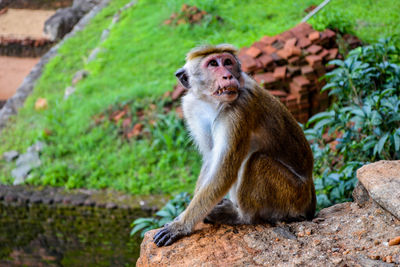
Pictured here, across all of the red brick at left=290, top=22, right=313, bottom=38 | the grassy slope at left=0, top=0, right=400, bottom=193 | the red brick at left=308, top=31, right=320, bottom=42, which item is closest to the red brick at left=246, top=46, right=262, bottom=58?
the red brick at left=290, top=22, right=313, bottom=38

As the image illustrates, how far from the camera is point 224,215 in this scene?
3586 mm

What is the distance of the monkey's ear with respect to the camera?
3.75 m

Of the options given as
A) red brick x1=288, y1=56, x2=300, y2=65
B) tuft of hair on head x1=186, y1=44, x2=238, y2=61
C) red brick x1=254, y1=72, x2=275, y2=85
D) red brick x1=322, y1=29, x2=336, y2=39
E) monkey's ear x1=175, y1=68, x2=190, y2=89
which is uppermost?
tuft of hair on head x1=186, y1=44, x2=238, y2=61

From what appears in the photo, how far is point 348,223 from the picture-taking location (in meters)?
3.25

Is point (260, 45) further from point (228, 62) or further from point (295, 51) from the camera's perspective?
point (228, 62)

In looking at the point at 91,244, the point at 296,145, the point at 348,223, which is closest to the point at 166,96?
the point at 91,244

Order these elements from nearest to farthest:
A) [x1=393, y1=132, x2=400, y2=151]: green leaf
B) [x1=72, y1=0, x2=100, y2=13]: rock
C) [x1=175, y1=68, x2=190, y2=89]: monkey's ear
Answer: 1. [x1=175, y1=68, x2=190, y2=89]: monkey's ear
2. [x1=393, y1=132, x2=400, y2=151]: green leaf
3. [x1=72, y1=0, x2=100, y2=13]: rock

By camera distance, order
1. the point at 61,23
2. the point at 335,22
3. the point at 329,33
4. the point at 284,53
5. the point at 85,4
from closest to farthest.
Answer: the point at 284,53 → the point at 329,33 → the point at 335,22 → the point at 61,23 → the point at 85,4

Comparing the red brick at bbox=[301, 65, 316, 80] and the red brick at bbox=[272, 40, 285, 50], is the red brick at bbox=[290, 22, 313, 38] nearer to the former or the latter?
the red brick at bbox=[272, 40, 285, 50]

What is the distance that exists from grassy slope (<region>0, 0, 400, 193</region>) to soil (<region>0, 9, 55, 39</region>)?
5.46 feet

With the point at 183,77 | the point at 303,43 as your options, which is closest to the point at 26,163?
the point at 303,43

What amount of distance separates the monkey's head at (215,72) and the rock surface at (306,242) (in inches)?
39.0

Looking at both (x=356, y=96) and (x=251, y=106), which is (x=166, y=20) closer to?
(x=356, y=96)

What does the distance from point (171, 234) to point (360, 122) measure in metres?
2.32
